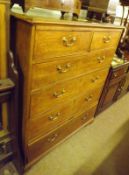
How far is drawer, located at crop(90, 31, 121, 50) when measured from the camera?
1.24m

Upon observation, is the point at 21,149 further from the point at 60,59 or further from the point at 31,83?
the point at 60,59

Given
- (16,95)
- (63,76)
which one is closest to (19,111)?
(16,95)

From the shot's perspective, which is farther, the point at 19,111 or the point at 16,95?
the point at 19,111

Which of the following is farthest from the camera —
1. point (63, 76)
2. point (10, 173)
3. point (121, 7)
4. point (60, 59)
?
point (121, 7)

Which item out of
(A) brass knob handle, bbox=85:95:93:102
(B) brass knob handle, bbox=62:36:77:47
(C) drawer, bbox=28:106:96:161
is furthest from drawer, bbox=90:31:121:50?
(C) drawer, bbox=28:106:96:161

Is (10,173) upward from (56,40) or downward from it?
downward

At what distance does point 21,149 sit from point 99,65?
0.96m

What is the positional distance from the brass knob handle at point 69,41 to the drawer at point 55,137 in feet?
2.60

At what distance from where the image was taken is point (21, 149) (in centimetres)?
126

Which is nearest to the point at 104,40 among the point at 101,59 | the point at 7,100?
the point at 101,59

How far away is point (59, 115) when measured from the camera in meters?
1.39

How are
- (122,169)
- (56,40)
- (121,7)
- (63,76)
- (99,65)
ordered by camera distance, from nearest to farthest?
(56,40) < (63,76) < (99,65) < (122,169) < (121,7)

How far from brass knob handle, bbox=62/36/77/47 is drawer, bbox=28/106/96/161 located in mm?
793

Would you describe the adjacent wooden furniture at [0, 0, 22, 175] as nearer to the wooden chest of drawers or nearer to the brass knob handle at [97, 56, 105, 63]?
the wooden chest of drawers
